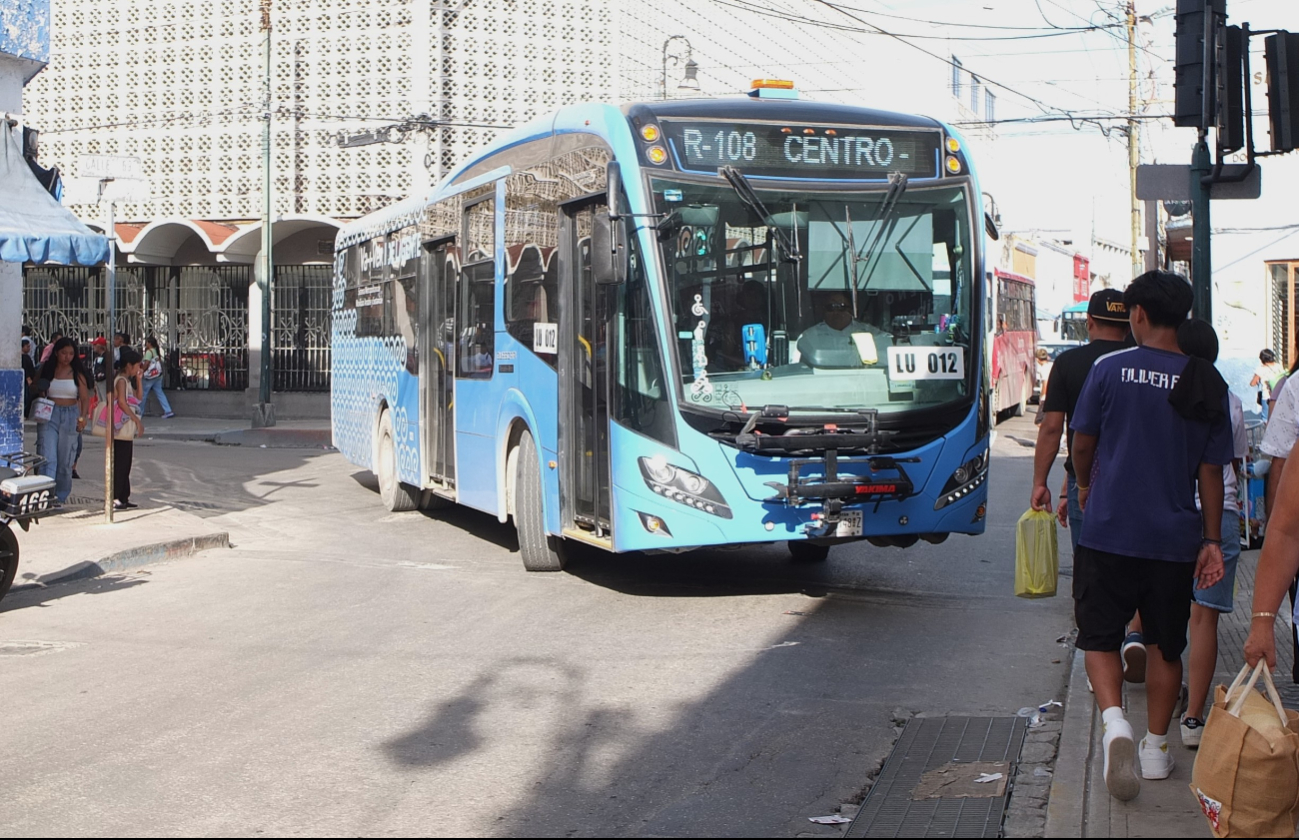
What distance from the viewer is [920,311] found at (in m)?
9.50

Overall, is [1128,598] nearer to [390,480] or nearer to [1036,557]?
[1036,557]

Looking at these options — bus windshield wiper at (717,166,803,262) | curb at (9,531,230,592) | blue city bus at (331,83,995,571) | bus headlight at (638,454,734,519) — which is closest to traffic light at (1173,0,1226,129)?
blue city bus at (331,83,995,571)

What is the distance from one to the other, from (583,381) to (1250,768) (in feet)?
20.8

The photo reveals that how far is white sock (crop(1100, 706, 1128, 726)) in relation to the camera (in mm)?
5113

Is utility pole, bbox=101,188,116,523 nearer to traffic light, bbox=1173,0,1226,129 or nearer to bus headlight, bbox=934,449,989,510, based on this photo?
bus headlight, bbox=934,449,989,510

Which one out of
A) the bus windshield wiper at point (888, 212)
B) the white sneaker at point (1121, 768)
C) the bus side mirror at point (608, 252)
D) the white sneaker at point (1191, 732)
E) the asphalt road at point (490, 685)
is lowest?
the asphalt road at point (490, 685)

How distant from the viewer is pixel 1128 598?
210 inches

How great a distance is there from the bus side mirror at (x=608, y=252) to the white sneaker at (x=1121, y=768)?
15.9ft

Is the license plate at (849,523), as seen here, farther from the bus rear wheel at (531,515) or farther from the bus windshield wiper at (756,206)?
the bus rear wheel at (531,515)

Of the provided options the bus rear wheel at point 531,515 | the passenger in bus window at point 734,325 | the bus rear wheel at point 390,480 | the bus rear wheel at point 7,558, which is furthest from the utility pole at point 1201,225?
the bus rear wheel at point 390,480

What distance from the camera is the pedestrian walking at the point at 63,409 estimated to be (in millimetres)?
14984

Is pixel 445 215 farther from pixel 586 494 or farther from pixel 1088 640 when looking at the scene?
pixel 1088 640

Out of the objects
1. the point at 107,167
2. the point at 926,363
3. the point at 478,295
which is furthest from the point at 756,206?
the point at 107,167

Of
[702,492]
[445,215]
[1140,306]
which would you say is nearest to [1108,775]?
[1140,306]
